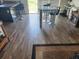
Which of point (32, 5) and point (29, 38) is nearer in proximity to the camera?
point (29, 38)

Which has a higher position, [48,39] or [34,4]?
[34,4]

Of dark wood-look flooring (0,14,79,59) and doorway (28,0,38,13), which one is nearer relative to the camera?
dark wood-look flooring (0,14,79,59)

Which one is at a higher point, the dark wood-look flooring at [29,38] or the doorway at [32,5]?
the doorway at [32,5]

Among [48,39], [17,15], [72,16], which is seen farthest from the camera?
[17,15]

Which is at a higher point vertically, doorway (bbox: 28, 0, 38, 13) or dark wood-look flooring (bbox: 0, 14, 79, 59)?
doorway (bbox: 28, 0, 38, 13)

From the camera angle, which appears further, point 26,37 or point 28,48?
point 26,37

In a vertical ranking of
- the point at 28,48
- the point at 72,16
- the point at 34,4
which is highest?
the point at 34,4

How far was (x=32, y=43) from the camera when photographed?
11.0ft

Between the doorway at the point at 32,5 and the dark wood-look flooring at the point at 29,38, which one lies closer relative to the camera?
the dark wood-look flooring at the point at 29,38

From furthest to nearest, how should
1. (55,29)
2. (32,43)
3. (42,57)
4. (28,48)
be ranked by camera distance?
(55,29) → (32,43) → (28,48) → (42,57)

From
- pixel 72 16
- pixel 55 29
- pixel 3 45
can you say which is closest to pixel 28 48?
pixel 3 45

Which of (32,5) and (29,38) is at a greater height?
(32,5)

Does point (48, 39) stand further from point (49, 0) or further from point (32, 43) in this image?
point (49, 0)

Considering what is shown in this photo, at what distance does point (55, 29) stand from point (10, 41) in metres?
1.88
